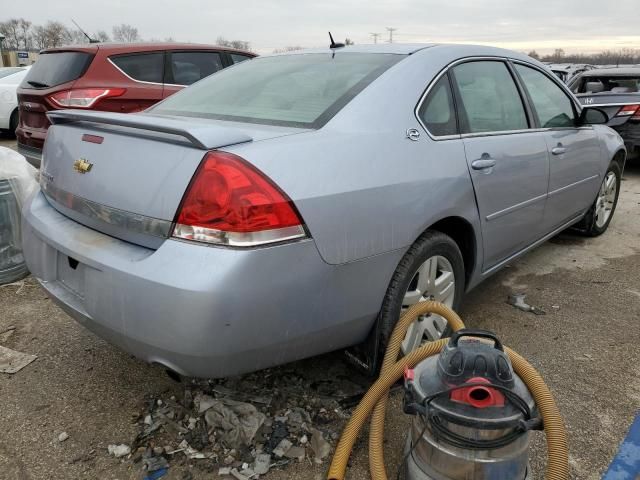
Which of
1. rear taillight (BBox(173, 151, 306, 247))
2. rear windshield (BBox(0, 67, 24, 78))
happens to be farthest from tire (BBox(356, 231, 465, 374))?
rear windshield (BBox(0, 67, 24, 78))

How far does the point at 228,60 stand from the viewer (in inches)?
265

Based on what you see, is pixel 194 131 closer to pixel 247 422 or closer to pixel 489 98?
pixel 247 422

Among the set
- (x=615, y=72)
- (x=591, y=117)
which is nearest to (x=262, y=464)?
(x=591, y=117)

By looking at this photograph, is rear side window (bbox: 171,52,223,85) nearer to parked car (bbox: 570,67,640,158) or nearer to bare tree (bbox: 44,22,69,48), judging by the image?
parked car (bbox: 570,67,640,158)

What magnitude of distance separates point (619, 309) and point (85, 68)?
5106 mm

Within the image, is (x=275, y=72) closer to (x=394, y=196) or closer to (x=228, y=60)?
(x=394, y=196)

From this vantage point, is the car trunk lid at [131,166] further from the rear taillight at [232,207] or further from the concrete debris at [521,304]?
the concrete debris at [521,304]

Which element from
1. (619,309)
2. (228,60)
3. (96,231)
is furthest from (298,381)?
(228,60)

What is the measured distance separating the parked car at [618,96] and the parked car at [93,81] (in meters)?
5.36

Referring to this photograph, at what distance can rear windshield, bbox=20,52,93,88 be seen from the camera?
541 cm

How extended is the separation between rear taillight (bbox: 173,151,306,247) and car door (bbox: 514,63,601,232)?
90.0 inches

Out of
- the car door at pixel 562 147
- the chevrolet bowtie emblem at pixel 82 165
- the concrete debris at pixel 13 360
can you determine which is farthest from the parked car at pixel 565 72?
the concrete debris at pixel 13 360

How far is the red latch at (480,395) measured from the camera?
1.68 m

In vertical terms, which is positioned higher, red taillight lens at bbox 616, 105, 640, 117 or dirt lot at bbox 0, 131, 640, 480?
red taillight lens at bbox 616, 105, 640, 117
